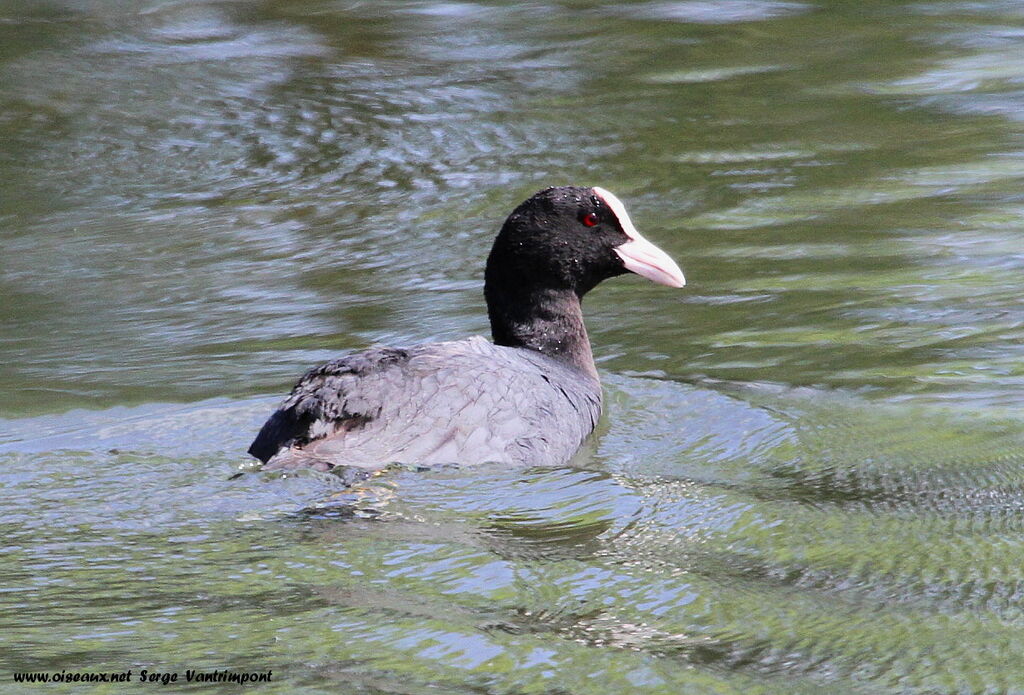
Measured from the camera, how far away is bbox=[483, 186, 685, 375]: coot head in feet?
19.2

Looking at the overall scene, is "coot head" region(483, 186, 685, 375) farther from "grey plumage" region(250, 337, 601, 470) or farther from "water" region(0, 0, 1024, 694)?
"grey plumage" region(250, 337, 601, 470)

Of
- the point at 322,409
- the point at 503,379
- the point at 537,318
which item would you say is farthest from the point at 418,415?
the point at 537,318

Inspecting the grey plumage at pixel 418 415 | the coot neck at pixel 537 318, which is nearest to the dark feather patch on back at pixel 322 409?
the grey plumage at pixel 418 415

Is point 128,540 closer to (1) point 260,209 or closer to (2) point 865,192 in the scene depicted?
(1) point 260,209

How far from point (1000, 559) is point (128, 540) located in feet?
7.74

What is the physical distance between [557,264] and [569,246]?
84 mm

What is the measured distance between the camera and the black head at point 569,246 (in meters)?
5.85

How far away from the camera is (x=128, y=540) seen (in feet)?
13.7

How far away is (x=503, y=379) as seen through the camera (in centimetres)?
500

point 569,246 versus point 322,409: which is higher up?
point 569,246

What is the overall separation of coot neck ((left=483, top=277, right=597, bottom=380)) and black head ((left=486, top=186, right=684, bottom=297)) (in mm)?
25

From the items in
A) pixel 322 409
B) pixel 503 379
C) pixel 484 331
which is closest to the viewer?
pixel 322 409

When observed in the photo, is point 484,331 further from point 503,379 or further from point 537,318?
point 503,379

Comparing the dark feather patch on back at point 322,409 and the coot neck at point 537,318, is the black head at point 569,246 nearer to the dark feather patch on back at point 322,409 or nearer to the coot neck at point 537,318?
the coot neck at point 537,318
